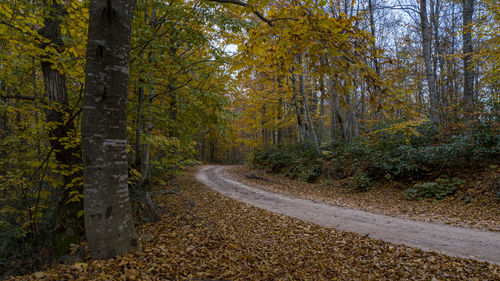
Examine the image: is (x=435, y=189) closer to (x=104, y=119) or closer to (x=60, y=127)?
(x=104, y=119)

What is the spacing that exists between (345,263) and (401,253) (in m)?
1.09

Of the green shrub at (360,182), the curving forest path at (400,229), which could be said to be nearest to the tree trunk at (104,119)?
the curving forest path at (400,229)

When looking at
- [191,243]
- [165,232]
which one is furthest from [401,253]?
[165,232]

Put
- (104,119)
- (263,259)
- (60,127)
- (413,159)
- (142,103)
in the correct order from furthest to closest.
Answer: (413,159), (142,103), (60,127), (263,259), (104,119)

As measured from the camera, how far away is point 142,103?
242 inches

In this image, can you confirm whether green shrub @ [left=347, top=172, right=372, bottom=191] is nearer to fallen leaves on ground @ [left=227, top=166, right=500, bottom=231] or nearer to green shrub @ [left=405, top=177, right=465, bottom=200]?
fallen leaves on ground @ [left=227, top=166, right=500, bottom=231]

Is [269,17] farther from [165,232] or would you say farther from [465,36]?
[465,36]

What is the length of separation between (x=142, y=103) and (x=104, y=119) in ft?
12.9

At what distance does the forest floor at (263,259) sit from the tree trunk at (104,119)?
448 millimetres

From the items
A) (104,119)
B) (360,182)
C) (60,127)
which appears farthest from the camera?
(360,182)

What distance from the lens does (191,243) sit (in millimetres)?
3738

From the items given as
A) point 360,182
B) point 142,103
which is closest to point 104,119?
point 142,103

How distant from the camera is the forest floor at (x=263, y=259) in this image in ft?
8.72

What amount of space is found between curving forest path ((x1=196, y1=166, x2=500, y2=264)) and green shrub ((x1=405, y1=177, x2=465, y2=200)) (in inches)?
109
